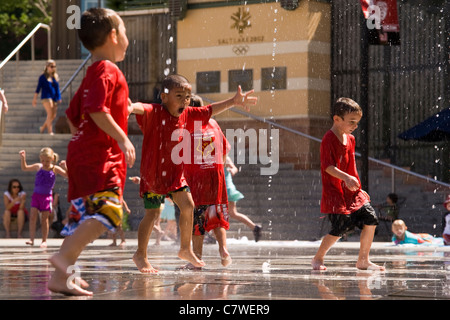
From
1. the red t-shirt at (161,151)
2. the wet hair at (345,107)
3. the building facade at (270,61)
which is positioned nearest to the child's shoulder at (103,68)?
the red t-shirt at (161,151)

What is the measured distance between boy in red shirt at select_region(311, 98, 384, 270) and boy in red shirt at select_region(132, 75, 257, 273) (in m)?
1.09

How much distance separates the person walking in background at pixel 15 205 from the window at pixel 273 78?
26.7 ft

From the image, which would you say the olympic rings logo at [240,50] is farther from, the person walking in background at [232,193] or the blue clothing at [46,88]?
the person walking in background at [232,193]

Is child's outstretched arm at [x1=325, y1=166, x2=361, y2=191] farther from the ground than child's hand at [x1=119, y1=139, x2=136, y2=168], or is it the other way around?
child's hand at [x1=119, y1=139, x2=136, y2=168]

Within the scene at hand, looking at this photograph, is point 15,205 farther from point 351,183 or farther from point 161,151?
point 351,183

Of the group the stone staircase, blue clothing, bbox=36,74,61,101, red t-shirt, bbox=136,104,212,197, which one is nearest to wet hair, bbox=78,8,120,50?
red t-shirt, bbox=136,104,212,197

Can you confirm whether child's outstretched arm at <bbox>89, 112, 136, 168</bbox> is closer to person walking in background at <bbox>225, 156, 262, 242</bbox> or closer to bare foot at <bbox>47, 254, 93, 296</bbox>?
bare foot at <bbox>47, 254, 93, 296</bbox>

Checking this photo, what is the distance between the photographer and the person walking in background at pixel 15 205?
1727cm

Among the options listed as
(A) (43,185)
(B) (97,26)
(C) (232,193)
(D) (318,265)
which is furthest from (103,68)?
(A) (43,185)

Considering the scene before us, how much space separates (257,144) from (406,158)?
12.0 feet

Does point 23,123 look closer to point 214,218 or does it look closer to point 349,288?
point 214,218

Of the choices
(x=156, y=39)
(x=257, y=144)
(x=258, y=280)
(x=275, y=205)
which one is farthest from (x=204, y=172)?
(x=156, y=39)

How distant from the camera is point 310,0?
22.9m

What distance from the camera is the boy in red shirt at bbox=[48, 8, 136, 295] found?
5027 mm
